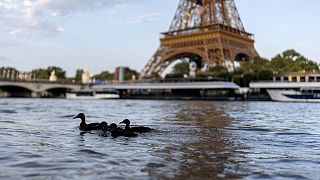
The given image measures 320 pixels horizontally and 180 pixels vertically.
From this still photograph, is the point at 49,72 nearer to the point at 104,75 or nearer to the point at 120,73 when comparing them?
the point at 104,75

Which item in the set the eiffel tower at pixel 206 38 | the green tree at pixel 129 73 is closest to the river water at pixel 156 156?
the eiffel tower at pixel 206 38

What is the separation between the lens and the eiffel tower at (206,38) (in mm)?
80688

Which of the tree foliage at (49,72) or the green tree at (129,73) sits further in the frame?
the tree foliage at (49,72)

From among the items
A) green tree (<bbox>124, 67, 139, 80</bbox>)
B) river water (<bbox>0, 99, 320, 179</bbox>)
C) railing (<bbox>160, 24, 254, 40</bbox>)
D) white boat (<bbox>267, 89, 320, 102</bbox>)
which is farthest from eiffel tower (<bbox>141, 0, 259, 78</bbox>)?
river water (<bbox>0, 99, 320, 179</bbox>)

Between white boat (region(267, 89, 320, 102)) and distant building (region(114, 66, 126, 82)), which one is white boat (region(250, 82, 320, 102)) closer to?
white boat (region(267, 89, 320, 102))

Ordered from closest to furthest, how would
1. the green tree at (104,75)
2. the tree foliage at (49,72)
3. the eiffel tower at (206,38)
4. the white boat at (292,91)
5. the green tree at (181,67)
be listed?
the white boat at (292,91)
the eiffel tower at (206,38)
the green tree at (181,67)
the tree foliage at (49,72)
the green tree at (104,75)

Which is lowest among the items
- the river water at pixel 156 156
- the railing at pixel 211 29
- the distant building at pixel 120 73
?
the river water at pixel 156 156

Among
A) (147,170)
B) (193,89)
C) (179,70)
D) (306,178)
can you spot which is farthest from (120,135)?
(179,70)

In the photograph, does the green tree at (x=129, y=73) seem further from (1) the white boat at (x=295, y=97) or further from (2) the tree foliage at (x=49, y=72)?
(1) the white boat at (x=295, y=97)

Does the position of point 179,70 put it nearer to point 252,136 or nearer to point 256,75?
point 256,75

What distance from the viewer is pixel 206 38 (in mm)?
82750

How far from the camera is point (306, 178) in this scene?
668 cm

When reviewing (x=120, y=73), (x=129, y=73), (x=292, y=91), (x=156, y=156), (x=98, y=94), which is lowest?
(x=156, y=156)

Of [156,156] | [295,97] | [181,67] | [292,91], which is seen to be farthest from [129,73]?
[156,156]
